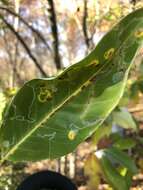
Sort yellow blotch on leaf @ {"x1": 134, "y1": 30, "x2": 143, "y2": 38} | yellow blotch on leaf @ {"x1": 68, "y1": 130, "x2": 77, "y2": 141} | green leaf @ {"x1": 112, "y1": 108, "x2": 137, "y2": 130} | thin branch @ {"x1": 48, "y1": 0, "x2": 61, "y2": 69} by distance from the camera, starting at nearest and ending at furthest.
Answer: yellow blotch on leaf @ {"x1": 134, "y1": 30, "x2": 143, "y2": 38}
yellow blotch on leaf @ {"x1": 68, "y1": 130, "x2": 77, "y2": 141}
green leaf @ {"x1": 112, "y1": 108, "x2": 137, "y2": 130}
thin branch @ {"x1": 48, "y1": 0, "x2": 61, "y2": 69}

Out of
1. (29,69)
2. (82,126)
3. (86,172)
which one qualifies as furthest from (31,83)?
(29,69)

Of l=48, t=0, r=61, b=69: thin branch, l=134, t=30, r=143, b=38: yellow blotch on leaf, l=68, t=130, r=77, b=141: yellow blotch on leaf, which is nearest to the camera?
l=134, t=30, r=143, b=38: yellow blotch on leaf

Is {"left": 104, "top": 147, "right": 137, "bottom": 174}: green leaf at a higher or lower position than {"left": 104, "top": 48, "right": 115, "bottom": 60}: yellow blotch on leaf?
higher

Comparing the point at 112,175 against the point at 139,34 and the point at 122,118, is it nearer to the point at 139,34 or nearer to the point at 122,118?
the point at 122,118

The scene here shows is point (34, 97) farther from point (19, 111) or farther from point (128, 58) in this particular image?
point (128, 58)

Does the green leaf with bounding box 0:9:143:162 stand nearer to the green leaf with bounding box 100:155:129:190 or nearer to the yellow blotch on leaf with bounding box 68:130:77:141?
the yellow blotch on leaf with bounding box 68:130:77:141

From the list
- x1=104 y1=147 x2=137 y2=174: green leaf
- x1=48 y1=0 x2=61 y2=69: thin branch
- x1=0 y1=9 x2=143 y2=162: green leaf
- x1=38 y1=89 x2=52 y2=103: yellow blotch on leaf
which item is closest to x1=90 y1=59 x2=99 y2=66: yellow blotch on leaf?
x1=0 y1=9 x2=143 y2=162: green leaf
